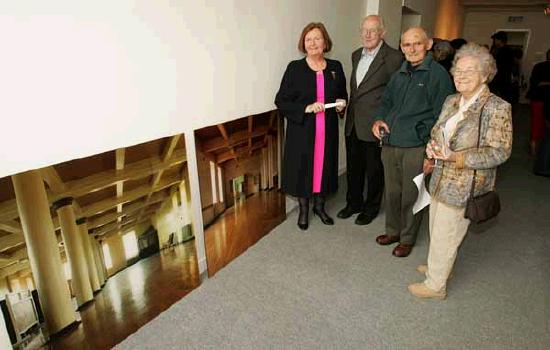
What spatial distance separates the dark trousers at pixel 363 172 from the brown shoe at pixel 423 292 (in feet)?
3.16

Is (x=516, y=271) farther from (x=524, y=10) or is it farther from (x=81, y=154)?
(x=524, y=10)

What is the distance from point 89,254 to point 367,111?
2.01 meters

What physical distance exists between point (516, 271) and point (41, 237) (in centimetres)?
268

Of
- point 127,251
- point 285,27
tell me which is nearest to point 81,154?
point 127,251

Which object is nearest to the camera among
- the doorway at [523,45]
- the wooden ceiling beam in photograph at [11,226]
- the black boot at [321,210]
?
the wooden ceiling beam in photograph at [11,226]

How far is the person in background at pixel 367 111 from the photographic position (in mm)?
2523

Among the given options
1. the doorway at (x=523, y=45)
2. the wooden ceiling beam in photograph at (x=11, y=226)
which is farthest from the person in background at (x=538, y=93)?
the doorway at (x=523, y=45)

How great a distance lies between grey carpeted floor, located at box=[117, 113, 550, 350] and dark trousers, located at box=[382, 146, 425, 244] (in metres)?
0.19

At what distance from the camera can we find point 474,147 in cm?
166

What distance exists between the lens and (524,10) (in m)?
8.81

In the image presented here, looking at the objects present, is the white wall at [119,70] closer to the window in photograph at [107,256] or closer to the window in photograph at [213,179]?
the window in photograph at [213,179]

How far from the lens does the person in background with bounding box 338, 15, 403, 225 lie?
2.52 meters

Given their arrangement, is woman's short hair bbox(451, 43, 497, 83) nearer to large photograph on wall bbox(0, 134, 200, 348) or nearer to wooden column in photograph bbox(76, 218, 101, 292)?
large photograph on wall bbox(0, 134, 200, 348)

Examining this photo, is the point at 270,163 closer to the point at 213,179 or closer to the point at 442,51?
the point at 213,179
